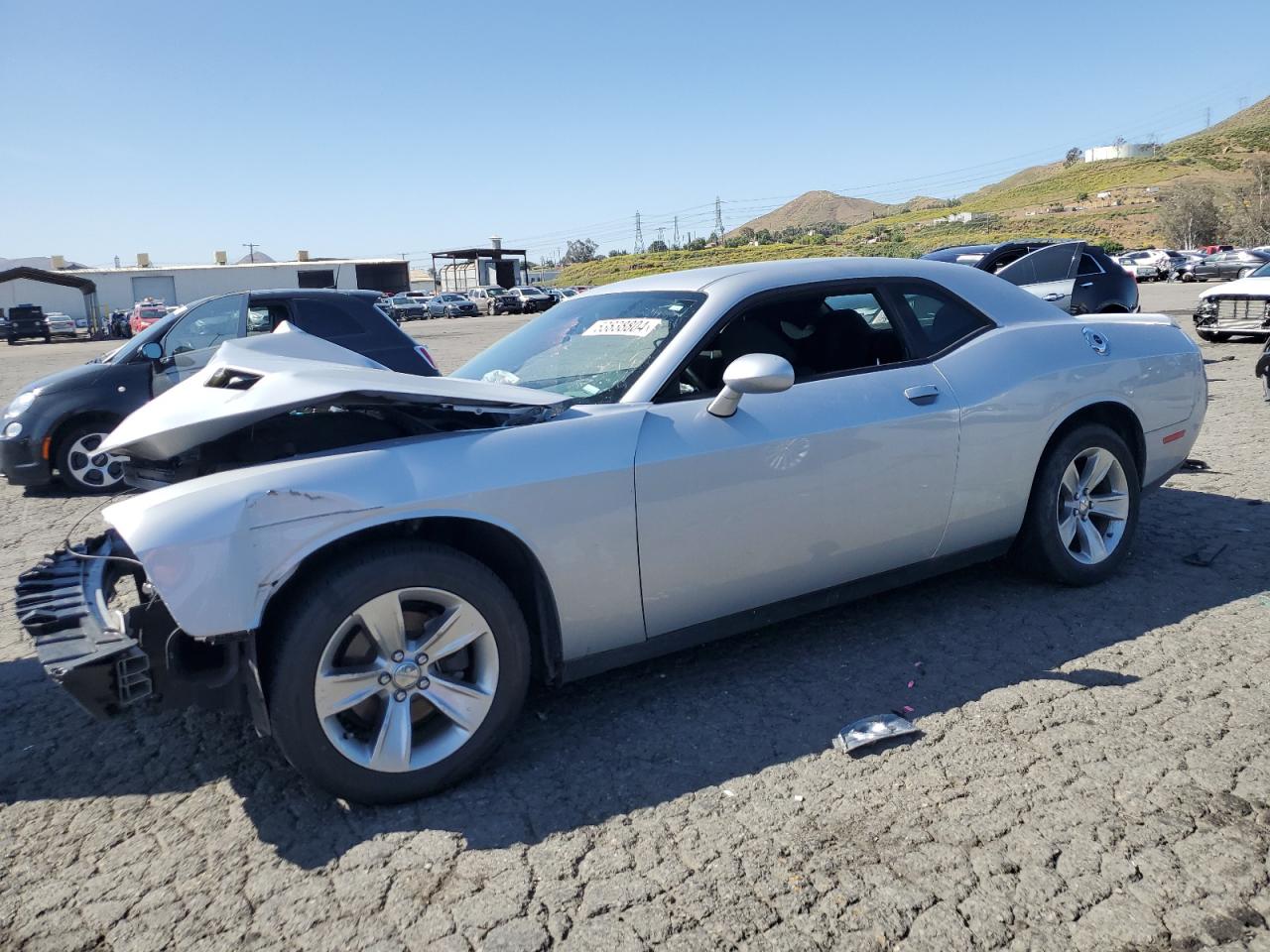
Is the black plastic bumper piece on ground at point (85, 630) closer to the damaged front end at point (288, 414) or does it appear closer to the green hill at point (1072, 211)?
the damaged front end at point (288, 414)

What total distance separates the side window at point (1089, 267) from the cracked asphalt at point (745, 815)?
949 cm

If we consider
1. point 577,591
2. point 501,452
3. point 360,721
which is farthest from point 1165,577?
point 360,721

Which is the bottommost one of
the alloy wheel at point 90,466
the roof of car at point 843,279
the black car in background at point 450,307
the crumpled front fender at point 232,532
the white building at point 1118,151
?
the alloy wheel at point 90,466

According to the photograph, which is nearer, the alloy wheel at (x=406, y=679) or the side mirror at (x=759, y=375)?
the alloy wheel at (x=406, y=679)

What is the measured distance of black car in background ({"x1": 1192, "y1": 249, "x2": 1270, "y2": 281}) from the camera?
34.8 metres

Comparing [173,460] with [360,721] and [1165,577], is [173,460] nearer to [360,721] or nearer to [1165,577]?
[360,721]

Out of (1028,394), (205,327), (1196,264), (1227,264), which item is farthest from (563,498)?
(1196,264)

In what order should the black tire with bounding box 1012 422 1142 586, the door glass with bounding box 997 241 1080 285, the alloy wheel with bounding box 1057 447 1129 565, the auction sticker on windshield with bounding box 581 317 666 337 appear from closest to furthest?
1. the auction sticker on windshield with bounding box 581 317 666 337
2. the black tire with bounding box 1012 422 1142 586
3. the alloy wheel with bounding box 1057 447 1129 565
4. the door glass with bounding box 997 241 1080 285

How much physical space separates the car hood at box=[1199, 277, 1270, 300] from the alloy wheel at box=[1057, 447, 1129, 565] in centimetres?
1130

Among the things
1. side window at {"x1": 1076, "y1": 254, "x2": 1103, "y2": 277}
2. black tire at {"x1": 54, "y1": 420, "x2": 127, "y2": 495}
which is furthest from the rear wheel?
side window at {"x1": 1076, "y1": 254, "x2": 1103, "y2": 277}

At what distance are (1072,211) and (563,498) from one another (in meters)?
103

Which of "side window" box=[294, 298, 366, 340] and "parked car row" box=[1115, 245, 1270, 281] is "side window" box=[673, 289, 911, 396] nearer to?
→ "side window" box=[294, 298, 366, 340]

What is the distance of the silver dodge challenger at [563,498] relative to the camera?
269 cm

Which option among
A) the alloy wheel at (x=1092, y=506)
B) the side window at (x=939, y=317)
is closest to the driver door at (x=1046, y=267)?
the alloy wheel at (x=1092, y=506)
